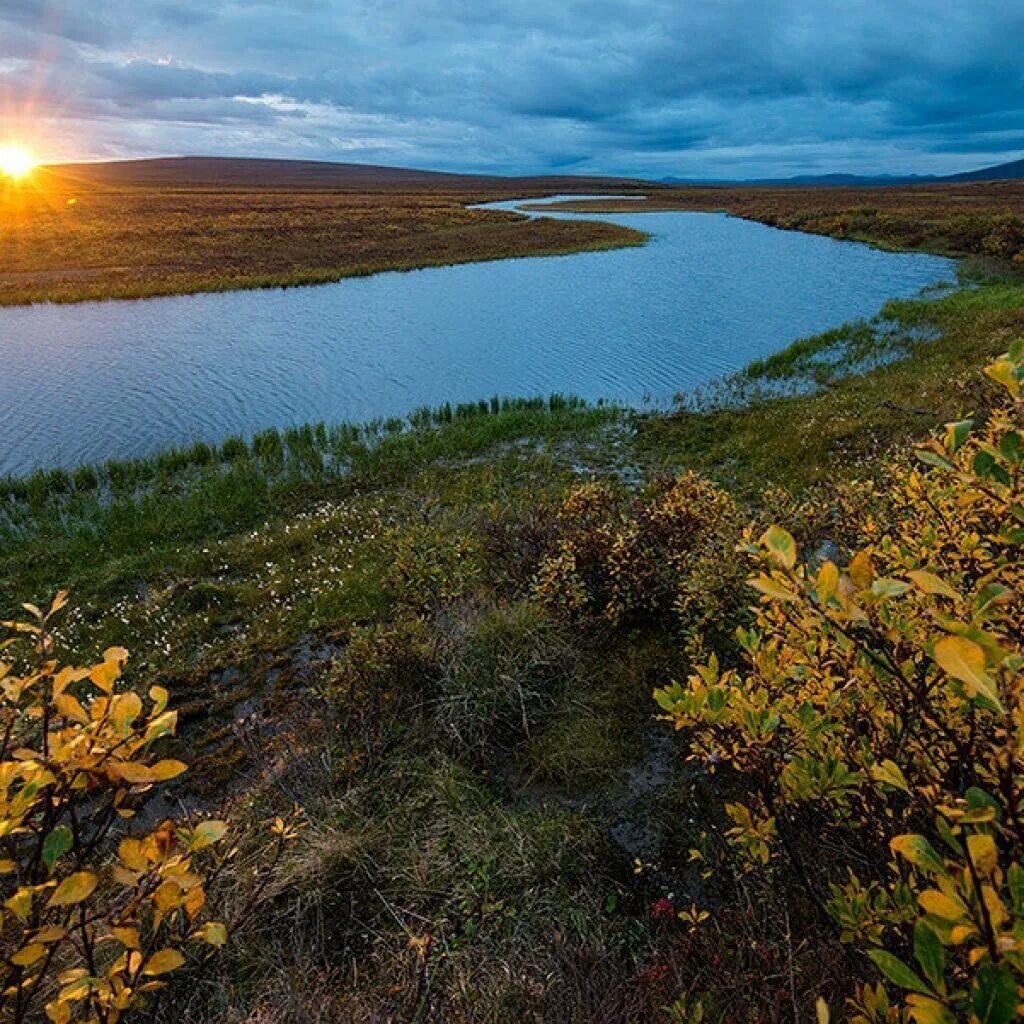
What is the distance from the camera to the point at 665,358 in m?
23.1

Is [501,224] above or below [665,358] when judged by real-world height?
above

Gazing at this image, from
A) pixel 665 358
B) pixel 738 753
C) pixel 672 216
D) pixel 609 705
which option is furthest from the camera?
pixel 672 216

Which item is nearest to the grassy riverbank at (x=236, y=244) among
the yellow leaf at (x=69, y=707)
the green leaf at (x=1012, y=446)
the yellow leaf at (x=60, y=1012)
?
the yellow leaf at (x=69, y=707)

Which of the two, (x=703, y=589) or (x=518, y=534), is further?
(x=518, y=534)

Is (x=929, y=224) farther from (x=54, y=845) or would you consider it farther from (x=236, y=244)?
(x=54, y=845)

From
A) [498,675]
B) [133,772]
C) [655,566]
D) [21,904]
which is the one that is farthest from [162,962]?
[655,566]

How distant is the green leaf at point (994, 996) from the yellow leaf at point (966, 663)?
1.57 ft

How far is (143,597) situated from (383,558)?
12.9ft

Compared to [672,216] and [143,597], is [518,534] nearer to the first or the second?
[143,597]

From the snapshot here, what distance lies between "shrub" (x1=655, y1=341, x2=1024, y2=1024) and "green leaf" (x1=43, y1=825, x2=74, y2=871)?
192cm

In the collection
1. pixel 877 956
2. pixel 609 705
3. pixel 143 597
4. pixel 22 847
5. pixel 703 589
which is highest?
pixel 877 956

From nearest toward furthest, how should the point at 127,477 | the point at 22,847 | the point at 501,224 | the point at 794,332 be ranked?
the point at 22,847
the point at 127,477
the point at 794,332
the point at 501,224

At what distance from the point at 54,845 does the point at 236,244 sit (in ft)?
188

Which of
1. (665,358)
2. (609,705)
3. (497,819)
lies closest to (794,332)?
(665,358)
